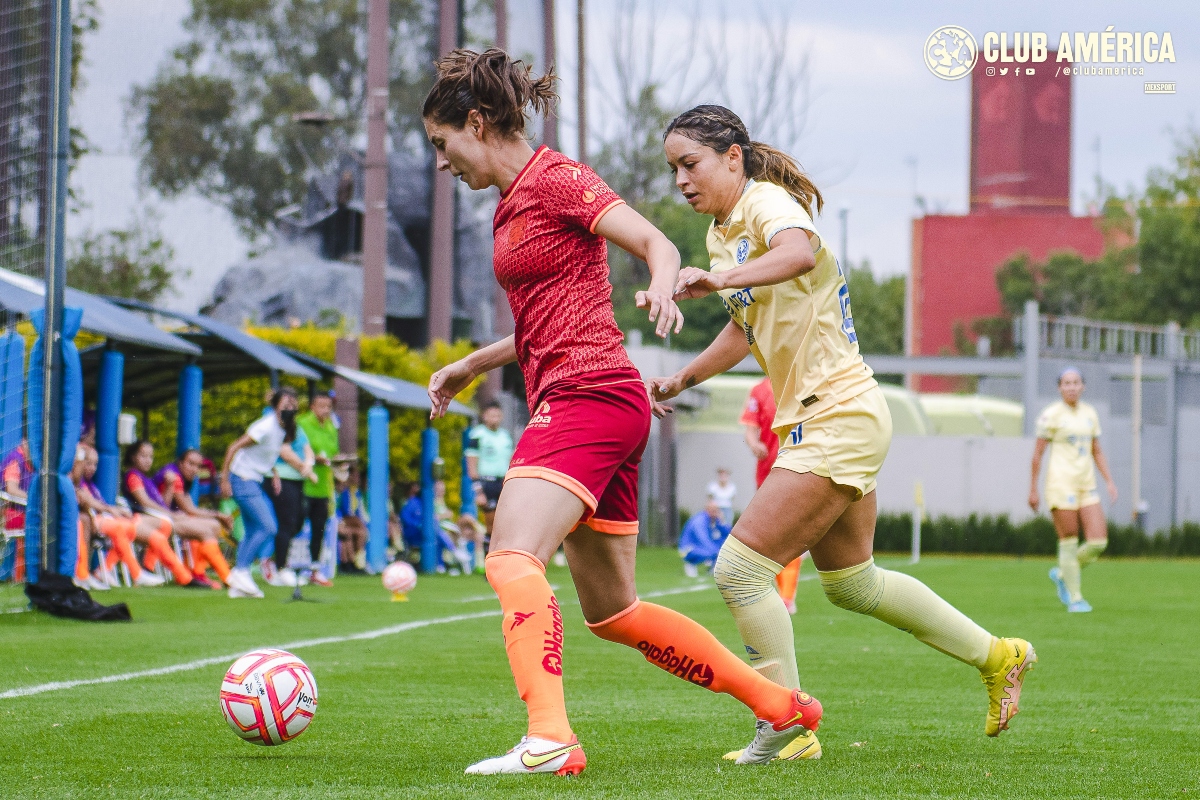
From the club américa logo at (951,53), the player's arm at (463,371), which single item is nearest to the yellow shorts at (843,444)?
the player's arm at (463,371)

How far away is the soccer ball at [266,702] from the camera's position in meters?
4.43

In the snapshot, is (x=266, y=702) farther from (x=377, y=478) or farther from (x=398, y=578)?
(x=377, y=478)

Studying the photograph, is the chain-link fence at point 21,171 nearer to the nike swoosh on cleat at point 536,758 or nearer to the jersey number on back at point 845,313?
the jersey number on back at point 845,313

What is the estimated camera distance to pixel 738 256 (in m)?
4.63

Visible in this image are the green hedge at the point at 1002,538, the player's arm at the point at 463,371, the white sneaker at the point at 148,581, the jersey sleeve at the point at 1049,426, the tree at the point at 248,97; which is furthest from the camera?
the tree at the point at 248,97

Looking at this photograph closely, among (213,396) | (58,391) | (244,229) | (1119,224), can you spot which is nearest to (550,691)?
(58,391)

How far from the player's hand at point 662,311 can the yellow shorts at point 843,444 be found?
0.99 m

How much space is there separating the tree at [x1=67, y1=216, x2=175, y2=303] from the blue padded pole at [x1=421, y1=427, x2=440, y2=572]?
1024 centimetres

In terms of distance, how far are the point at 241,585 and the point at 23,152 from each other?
389cm

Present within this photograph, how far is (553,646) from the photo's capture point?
13.0ft

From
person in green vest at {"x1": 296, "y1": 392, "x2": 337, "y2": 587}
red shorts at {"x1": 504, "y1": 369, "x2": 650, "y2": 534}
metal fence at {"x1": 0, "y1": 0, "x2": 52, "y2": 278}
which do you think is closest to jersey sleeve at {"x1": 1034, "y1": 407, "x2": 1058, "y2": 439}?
person in green vest at {"x1": 296, "y1": 392, "x2": 337, "y2": 587}

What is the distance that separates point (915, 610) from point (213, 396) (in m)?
16.5

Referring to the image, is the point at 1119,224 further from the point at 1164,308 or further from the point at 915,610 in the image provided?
the point at 915,610

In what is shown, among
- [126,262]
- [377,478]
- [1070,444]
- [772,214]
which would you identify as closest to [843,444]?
[772,214]
